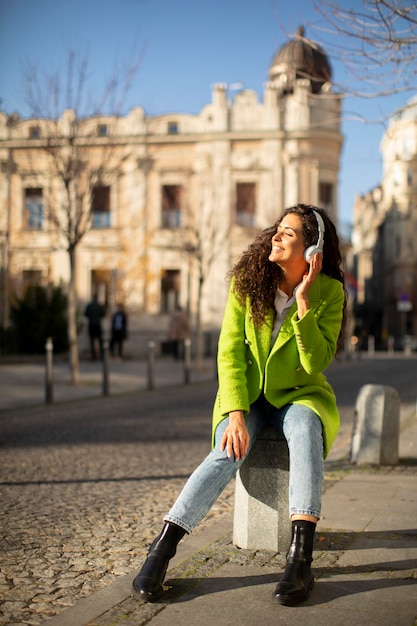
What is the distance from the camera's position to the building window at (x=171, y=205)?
41.0 metres

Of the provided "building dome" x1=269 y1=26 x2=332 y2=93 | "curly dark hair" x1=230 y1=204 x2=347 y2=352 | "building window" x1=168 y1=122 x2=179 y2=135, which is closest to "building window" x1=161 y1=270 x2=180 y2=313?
"building window" x1=168 y1=122 x2=179 y2=135

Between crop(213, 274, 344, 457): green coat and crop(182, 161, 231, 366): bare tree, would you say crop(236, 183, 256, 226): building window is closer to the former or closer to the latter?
crop(182, 161, 231, 366): bare tree

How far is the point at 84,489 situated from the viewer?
5.95 m

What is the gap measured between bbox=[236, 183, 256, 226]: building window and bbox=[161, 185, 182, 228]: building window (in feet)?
9.75

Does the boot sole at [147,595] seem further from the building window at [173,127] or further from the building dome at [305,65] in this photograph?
the building window at [173,127]

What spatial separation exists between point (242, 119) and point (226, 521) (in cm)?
3735

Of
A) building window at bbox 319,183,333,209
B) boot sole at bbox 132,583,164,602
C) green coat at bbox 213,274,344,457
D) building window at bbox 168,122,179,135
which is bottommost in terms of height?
boot sole at bbox 132,583,164,602

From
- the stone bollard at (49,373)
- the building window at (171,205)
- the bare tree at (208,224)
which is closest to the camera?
the stone bollard at (49,373)

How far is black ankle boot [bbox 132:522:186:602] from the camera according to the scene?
326cm

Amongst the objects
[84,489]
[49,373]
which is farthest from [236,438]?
[49,373]

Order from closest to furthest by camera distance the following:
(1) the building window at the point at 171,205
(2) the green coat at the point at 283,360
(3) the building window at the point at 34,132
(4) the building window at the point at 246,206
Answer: (2) the green coat at the point at 283,360, (3) the building window at the point at 34,132, (4) the building window at the point at 246,206, (1) the building window at the point at 171,205

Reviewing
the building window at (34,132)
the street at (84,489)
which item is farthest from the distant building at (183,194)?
the street at (84,489)

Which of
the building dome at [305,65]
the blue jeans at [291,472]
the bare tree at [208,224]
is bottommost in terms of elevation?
the blue jeans at [291,472]

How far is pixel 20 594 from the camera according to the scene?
11.3 feet
